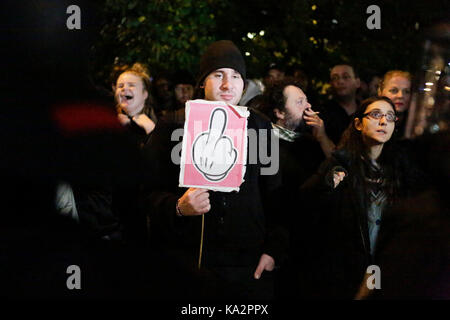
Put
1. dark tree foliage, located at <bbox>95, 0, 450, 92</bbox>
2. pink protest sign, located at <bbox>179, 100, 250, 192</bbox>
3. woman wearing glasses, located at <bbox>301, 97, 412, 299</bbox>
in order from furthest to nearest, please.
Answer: dark tree foliage, located at <bbox>95, 0, 450, 92</bbox>, woman wearing glasses, located at <bbox>301, 97, 412, 299</bbox>, pink protest sign, located at <bbox>179, 100, 250, 192</bbox>

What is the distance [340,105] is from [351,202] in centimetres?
186

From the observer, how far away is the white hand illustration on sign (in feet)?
13.8

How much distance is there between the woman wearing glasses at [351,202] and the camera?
15.1 feet

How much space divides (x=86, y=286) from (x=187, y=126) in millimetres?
2168

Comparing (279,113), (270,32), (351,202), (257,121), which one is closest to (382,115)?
(351,202)

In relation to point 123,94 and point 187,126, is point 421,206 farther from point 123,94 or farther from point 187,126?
point 123,94

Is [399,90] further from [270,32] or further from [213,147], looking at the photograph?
[270,32]

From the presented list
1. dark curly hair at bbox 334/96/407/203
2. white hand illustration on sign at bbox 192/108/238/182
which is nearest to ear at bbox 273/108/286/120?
dark curly hair at bbox 334/96/407/203

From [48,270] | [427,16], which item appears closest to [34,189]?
[48,270]

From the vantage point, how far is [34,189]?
2.06 meters

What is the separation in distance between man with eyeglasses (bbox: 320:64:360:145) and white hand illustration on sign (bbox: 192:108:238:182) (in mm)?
1862

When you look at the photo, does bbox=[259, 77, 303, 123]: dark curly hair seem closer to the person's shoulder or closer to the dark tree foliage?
the person's shoulder

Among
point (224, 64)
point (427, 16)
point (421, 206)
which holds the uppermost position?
point (427, 16)

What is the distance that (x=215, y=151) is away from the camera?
4.26m
